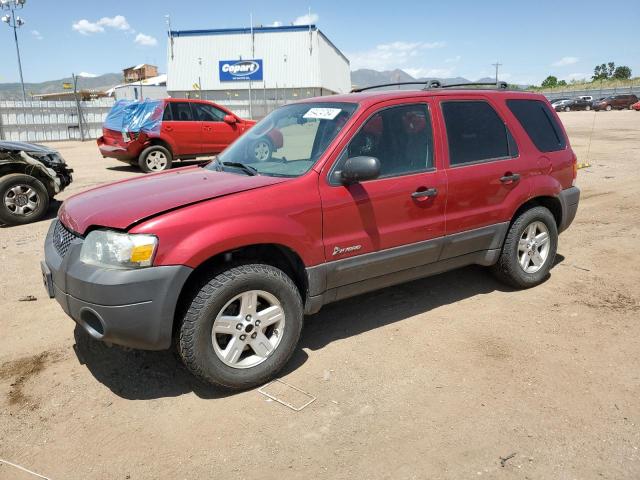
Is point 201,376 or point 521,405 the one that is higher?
point 201,376

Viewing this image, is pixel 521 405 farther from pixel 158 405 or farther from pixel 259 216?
pixel 158 405

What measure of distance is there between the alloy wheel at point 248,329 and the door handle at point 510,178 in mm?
2269

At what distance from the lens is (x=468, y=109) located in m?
4.27

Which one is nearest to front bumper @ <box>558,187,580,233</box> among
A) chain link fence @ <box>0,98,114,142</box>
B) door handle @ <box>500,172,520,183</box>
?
door handle @ <box>500,172,520,183</box>

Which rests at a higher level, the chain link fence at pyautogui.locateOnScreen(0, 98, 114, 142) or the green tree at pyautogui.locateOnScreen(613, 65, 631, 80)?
the green tree at pyautogui.locateOnScreen(613, 65, 631, 80)

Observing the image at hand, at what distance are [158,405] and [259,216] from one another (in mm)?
1280

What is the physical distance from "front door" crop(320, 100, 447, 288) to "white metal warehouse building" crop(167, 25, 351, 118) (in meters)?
37.5

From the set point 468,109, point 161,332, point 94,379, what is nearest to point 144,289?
point 161,332

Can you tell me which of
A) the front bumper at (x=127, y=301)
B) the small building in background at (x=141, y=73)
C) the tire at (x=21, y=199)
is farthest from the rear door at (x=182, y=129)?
the small building in background at (x=141, y=73)

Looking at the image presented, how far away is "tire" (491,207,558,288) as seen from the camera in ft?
Answer: 15.0

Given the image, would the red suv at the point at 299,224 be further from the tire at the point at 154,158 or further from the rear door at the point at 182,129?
the rear door at the point at 182,129

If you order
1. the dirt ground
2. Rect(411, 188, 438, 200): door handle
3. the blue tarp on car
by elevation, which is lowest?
the dirt ground

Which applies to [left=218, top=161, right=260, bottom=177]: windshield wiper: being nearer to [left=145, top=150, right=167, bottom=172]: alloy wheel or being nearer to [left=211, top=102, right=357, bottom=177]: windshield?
[left=211, top=102, right=357, bottom=177]: windshield

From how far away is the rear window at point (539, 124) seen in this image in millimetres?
4660
